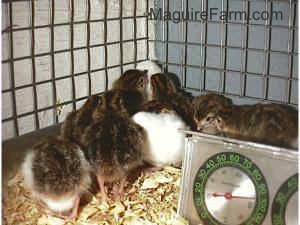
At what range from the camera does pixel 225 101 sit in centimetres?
203

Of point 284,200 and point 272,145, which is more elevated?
point 272,145

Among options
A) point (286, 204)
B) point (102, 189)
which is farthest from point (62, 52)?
point (286, 204)

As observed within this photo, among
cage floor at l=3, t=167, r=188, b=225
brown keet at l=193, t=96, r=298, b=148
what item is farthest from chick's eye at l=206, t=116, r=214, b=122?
cage floor at l=3, t=167, r=188, b=225

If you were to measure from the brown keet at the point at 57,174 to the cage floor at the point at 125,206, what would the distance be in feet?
0.09

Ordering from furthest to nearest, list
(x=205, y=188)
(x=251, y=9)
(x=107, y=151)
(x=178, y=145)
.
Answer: (x=251, y=9)
(x=178, y=145)
(x=107, y=151)
(x=205, y=188)

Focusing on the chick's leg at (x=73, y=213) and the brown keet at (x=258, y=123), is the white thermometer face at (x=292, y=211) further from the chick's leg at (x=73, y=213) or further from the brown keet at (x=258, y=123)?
the chick's leg at (x=73, y=213)

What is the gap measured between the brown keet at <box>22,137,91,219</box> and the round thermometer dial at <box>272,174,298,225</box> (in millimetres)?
549

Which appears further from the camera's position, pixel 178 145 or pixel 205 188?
pixel 178 145

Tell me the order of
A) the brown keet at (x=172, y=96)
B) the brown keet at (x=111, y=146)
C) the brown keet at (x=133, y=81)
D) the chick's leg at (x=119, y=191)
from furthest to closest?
1. the brown keet at (x=133, y=81)
2. the brown keet at (x=172, y=96)
3. the chick's leg at (x=119, y=191)
4. the brown keet at (x=111, y=146)

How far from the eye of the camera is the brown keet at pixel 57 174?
152 centimetres

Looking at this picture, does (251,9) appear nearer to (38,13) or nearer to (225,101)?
(225,101)

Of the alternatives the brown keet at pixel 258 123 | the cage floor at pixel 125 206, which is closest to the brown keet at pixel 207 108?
the brown keet at pixel 258 123

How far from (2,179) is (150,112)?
2.14 ft

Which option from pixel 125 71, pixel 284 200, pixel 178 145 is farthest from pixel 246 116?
pixel 125 71
